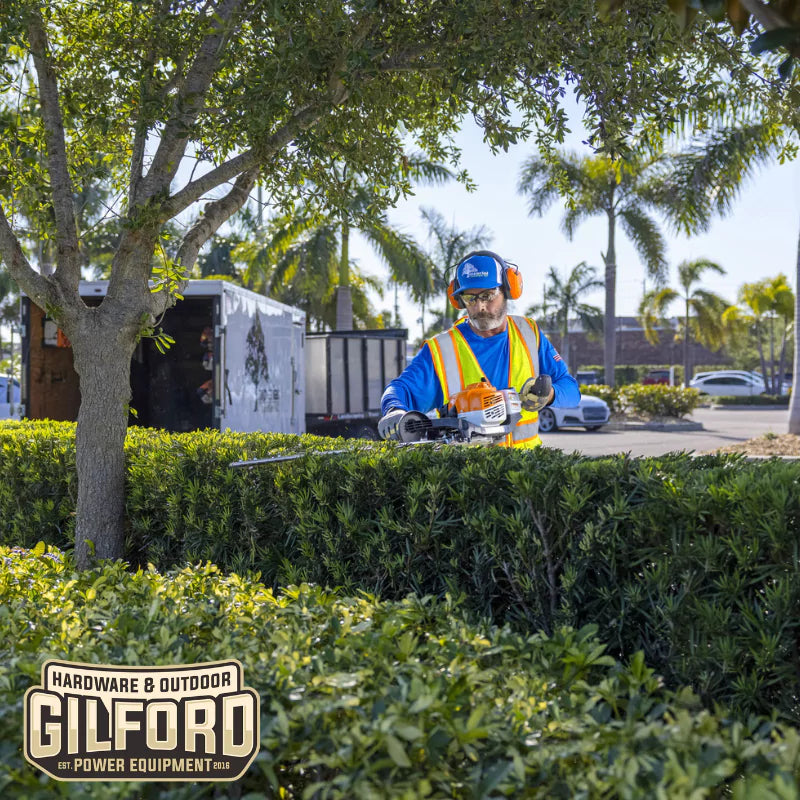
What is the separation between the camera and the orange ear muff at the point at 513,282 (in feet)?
15.7

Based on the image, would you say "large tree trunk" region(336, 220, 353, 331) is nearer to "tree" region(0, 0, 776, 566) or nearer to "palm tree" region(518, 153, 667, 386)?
"palm tree" region(518, 153, 667, 386)

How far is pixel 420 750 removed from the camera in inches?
77.8

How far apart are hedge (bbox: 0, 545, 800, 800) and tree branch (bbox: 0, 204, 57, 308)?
101 inches

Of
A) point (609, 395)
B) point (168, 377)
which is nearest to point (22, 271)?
point (168, 377)

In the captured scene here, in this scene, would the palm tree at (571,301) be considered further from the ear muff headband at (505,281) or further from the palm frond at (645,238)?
the ear muff headband at (505,281)

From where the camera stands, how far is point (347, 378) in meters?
16.5

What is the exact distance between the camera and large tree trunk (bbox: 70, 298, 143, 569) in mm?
5121

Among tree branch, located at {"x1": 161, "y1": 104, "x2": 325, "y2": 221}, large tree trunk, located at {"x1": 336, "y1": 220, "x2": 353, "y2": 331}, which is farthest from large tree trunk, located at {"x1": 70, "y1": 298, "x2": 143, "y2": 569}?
large tree trunk, located at {"x1": 336, "y1": 220, "x2": 353, "y2": 331}

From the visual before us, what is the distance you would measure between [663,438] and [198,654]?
2096 cm

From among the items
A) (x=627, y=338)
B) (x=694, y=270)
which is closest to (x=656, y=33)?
(x=694, y=270)

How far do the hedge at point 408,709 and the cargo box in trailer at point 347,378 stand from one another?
12.8 meters

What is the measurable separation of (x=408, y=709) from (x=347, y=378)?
14.6 m

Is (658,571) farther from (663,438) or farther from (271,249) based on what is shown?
(271,249)

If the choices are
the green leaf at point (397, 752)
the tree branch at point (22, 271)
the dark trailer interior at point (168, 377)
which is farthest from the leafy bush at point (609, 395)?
the green leaf at point (397, 752)
